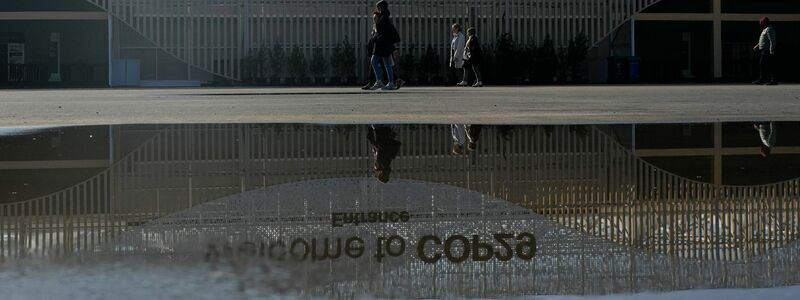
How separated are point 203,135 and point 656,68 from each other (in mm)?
30118

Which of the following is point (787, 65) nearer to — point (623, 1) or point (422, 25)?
point (623, 1)

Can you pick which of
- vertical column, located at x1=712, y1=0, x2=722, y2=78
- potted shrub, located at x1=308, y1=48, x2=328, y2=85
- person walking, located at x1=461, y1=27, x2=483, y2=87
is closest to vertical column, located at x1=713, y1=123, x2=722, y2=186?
person walking, located at x1=461, y1=27, x2=483, y2=87

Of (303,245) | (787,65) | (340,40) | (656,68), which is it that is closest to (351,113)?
(303,245)

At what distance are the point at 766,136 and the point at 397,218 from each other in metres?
5.55

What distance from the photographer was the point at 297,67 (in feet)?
116

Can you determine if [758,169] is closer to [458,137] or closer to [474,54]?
[458,137]

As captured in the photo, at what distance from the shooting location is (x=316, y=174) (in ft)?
20.5

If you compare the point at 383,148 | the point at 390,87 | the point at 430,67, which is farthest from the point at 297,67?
the point at 383,148

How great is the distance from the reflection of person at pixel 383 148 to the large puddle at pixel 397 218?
2 centimetres

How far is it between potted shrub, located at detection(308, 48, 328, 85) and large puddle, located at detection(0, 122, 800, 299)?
27.3 m

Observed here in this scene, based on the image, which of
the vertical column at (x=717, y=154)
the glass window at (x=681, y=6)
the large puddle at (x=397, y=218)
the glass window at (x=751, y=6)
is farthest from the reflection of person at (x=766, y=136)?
the glass window at (x=751, y=6)

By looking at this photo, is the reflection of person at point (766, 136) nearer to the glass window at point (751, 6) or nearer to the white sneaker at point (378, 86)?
the white sneaker at point (378, 86)

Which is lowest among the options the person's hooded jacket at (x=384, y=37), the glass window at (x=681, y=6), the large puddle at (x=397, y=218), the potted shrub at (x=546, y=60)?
the large puddle at (x=397, y=218)

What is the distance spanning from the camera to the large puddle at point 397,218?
297 centimetres
